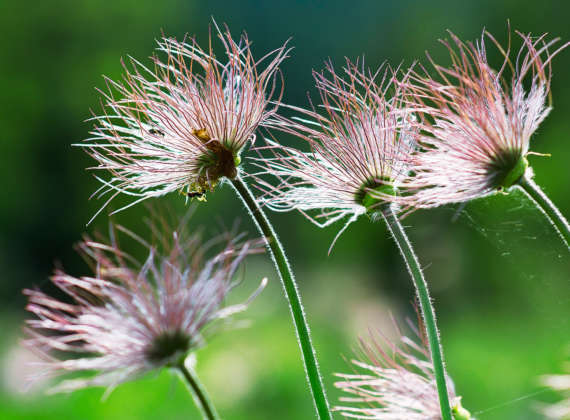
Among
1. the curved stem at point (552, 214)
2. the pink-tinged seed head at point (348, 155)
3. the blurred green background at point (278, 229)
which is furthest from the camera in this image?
the blurred green background at point (278, 229)

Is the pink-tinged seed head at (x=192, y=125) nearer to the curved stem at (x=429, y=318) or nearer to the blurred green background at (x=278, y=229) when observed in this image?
the curved stem at (x=429, y=318)

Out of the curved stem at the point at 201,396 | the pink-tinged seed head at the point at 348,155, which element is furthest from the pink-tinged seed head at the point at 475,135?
the curved stem at the point at 201,396

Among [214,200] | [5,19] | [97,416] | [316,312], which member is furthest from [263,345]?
[5,19]

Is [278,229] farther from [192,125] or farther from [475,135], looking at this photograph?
[475,135]

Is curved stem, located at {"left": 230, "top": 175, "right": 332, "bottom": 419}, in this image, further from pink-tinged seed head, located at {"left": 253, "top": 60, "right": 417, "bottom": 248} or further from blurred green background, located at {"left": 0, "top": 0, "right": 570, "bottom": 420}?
blurred green background, located at {"left": 0, "top": 0, "right": 570, "bottom": 420}

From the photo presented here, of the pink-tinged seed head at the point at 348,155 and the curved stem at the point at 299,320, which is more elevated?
the pink-tinged seed head at the point at 348,155

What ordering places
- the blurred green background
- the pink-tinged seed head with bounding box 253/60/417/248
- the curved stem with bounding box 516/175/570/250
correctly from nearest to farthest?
the curved stem with bounding box 516/175/570/250 → the pink-tinged seed head with bounding box 253/60/417/248 → the blurred green background

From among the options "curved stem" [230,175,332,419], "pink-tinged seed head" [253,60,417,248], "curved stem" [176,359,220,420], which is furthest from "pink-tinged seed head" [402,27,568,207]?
"curved stem" [176,359,220,420]

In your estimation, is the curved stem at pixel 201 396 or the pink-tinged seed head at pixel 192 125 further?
the pink-tinged seed head at pixel 192 125

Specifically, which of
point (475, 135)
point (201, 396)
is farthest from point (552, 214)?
point (201, 396)

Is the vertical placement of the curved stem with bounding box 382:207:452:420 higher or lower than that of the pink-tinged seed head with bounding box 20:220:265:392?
lower
